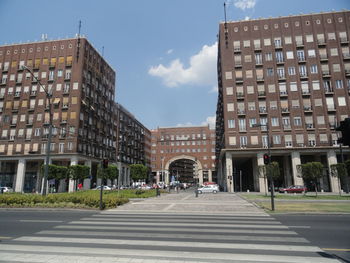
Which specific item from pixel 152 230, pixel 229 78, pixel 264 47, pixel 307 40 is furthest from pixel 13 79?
pixel 307 40

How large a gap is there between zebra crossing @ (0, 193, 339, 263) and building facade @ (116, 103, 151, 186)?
4886 centimetres

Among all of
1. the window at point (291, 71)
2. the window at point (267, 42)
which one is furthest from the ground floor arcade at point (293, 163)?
the window at point (267, 42)

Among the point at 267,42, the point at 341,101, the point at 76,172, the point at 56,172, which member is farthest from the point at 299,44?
the point at 56,172

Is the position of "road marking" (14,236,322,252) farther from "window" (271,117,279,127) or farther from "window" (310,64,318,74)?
"window" (310,64,318,74)

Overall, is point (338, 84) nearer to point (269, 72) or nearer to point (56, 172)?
point (269, 72)

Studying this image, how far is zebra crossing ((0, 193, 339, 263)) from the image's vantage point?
5.73 metres

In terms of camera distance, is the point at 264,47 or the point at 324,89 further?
the point at 264,47

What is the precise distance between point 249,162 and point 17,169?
158 feet

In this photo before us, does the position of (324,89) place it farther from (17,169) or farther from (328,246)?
(17,169)

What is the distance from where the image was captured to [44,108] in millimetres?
47562

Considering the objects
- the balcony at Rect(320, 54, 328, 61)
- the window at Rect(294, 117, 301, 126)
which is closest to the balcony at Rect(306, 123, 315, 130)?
the window at Rect(294, 117, 301, 126)

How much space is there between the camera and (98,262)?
213 inches

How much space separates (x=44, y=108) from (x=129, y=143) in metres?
30.0

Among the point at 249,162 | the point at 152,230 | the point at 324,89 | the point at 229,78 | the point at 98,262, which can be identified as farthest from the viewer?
the point at 249,162
